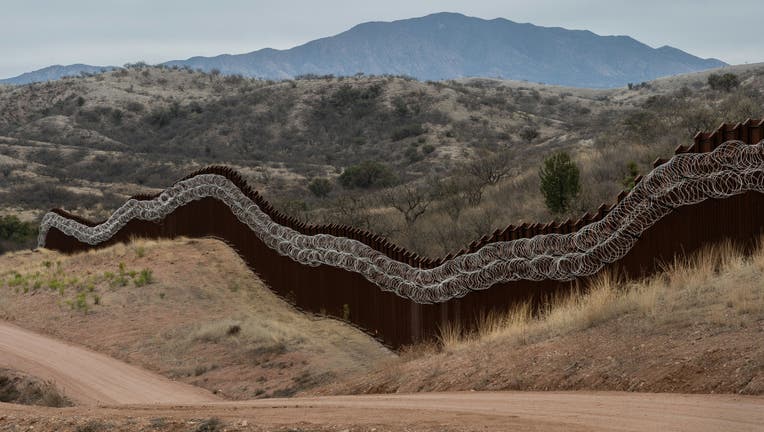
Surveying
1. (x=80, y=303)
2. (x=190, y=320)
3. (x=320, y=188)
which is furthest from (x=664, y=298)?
(x=320, y=188)

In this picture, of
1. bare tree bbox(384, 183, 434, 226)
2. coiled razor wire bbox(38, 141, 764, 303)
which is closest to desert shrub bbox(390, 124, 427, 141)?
bare tree bbox(384, 183, 434, 226)

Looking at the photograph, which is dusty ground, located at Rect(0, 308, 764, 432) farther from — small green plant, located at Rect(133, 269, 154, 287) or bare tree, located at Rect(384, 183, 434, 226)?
bare tree, located at Rect(384, 183, 434, 226)

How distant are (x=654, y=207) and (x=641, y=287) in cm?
189

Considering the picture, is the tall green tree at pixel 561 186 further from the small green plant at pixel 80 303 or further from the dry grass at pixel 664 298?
the small green plant at pixel 80 303

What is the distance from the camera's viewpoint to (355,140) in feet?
274

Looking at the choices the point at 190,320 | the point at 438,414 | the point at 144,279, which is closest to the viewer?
the point at 438,414

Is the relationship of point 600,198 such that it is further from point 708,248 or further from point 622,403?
point 622,403

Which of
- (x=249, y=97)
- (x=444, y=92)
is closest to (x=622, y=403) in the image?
(x=444, y=92)

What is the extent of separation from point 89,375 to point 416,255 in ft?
20.6

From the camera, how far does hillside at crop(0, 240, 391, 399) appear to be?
17234 mm

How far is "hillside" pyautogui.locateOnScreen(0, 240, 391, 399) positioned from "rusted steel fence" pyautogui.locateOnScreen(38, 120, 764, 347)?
17.6 inches

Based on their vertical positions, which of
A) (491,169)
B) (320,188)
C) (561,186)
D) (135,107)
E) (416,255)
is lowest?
(320,188)

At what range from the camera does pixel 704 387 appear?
29.1ft

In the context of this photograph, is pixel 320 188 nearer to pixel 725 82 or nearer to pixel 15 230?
pixel 15 230
